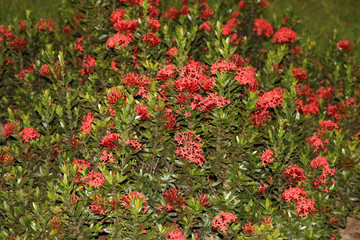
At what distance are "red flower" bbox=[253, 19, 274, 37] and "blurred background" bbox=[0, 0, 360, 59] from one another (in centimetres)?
256

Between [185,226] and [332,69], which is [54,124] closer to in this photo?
[185,226]

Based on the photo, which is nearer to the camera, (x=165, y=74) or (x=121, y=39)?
(x=165, y=74)

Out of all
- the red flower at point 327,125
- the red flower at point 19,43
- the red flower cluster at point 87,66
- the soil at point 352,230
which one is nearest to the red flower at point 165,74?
the red flower cluster at point 87,66

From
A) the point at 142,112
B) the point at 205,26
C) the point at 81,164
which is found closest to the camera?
the point at 142,112

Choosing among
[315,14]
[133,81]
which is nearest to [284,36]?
[133,81]

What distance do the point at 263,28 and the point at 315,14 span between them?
6.21m

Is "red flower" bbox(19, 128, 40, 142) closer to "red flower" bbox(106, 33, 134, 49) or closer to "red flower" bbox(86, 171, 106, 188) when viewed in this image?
"red flower" bbox(86, 171, 106, 188)

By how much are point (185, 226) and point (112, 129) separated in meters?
1.49

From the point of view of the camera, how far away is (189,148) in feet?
14.9

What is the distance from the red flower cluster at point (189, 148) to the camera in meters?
4.48

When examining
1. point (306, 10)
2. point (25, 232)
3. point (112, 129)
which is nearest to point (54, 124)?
point (112, 129)

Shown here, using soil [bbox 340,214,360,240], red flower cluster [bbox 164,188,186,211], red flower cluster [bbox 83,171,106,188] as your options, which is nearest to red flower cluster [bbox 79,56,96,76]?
red flower cluster [bbox 83,171,106,188]

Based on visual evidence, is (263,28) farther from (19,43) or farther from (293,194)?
(19,43)

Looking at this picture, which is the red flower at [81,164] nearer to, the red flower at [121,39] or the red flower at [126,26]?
the red flower at [121,39]
